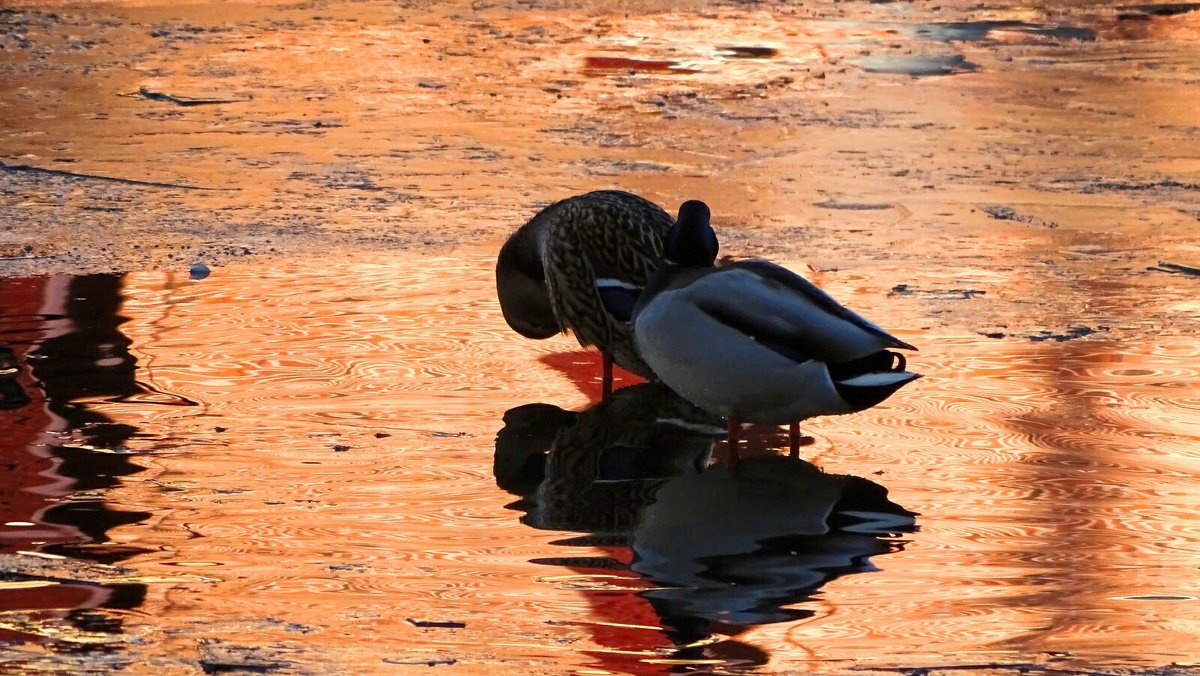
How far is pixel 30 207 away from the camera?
8719 mm

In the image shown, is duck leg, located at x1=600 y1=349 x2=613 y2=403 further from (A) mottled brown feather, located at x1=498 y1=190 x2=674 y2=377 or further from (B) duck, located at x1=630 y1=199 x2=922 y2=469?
(B) duck, located at x1=630 y1=199 x2=922 y2=469

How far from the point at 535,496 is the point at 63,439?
144cm

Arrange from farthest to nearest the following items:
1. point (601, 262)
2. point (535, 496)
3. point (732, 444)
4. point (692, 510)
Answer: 1. point (601, 262)
2. point (732, 444)
3. point (535, 496)
4. point (692, 510)

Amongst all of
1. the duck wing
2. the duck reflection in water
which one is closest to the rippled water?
the duck reflection in water

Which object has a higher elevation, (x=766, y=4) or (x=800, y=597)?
(x=766, y=4)

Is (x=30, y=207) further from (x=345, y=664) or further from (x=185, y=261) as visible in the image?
(x=345, y=664)

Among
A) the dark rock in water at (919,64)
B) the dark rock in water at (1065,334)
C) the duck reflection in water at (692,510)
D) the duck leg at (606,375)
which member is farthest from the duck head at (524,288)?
the dark rock in water at (919,64)

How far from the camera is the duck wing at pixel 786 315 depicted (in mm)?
4996

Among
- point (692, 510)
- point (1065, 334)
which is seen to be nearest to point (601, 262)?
point (692, 510)

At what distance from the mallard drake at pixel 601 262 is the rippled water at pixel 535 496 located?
205mm

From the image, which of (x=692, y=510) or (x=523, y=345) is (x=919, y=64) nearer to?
(x=523, y=345)

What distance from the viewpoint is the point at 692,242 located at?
18.0 ft

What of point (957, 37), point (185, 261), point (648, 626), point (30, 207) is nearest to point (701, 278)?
point (648, 626)

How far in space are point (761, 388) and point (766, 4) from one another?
1131 cm
